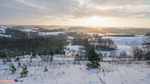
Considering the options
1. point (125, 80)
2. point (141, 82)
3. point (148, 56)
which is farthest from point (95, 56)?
point (148, 56)

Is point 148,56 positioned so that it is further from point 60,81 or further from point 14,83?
point 14,83

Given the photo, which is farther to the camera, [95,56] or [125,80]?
[95,56]

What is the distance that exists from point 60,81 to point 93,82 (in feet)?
6.15

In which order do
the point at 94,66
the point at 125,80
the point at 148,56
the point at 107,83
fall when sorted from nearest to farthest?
the point at 107,83, the point at 125,80, the point at 94,66, the point at 148,56

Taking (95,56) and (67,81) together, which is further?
(95,56)

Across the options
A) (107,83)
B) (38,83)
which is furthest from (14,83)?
(107,83)

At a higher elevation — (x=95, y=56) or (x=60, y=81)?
(x=95, y=56)

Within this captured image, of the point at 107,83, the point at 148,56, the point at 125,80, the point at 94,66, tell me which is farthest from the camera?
the point at 148,56

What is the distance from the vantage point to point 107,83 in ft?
16.2

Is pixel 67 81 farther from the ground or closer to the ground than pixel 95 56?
closer to the ground

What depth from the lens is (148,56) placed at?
1302cm

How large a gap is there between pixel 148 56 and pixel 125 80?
427 inches

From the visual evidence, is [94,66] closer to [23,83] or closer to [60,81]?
[60,81]

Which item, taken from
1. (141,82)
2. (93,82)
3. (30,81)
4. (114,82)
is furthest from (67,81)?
(141,82)
